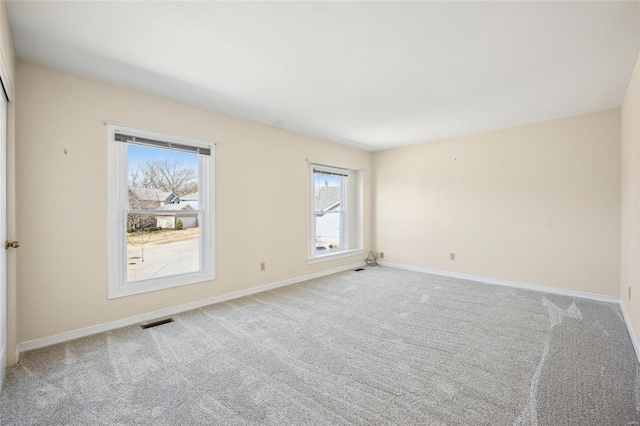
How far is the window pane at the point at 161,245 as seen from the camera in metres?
3.10

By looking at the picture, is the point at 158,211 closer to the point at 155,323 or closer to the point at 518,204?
the point at 155,323

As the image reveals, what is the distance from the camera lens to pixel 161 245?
331cm

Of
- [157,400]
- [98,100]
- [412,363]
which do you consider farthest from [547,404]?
[98,100]

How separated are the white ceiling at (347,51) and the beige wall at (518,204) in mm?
697

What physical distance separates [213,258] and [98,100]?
2.02 meters

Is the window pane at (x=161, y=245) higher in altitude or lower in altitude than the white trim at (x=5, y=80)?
lower

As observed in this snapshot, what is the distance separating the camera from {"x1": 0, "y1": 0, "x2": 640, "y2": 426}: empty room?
6.10 feet

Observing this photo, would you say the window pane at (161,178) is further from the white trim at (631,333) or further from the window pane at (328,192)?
the white trim at (631,333)

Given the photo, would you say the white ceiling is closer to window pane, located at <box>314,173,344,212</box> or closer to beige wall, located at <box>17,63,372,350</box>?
beige wall, located at <box>17,63,372,350</box>

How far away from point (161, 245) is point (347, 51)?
9.18ft

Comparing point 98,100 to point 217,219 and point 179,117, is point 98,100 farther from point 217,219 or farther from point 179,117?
point 217,219

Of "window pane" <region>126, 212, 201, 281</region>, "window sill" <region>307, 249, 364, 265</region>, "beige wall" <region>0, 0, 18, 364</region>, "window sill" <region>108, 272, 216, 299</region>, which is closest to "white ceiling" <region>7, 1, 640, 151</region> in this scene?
"beige wall" <region>0, 0, 18, 364</region>

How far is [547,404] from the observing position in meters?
1.77

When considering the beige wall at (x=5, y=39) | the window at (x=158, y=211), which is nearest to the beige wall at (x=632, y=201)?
the window at (x=158, y=211)
